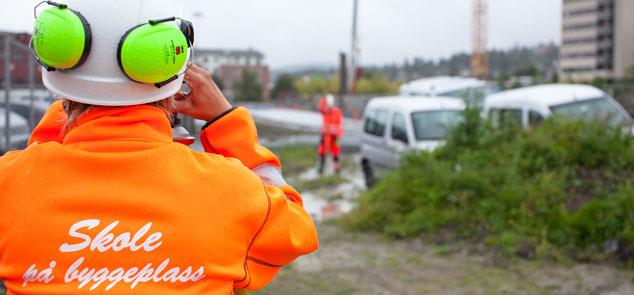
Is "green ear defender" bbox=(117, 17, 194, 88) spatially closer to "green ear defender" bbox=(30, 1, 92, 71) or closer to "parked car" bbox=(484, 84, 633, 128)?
"green ear defender" bbox=(30, 1, 92, 71)

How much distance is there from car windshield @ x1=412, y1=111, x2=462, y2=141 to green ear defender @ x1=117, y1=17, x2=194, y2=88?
10.7 meters

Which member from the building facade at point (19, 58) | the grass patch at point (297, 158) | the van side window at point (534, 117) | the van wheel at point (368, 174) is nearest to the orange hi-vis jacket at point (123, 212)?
the building facade at point (19, 58)

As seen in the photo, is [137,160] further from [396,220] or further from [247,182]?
[396,220]

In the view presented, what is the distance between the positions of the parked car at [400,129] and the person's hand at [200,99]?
10105 millimetres

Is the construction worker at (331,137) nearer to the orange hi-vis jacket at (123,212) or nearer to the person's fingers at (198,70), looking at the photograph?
the person's fingers at (198,70)

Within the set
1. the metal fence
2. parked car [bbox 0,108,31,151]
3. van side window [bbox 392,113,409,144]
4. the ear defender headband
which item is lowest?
van side window [bbox 392,113,409,144]

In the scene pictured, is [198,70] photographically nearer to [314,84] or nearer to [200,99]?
[200,99]

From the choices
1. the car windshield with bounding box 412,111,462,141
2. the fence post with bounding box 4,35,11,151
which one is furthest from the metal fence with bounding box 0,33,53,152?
the car windshield with bounding box 412,111,462,141

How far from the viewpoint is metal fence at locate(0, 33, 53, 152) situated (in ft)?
25.2

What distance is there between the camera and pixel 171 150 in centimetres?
174

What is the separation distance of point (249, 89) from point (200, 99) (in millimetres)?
42904

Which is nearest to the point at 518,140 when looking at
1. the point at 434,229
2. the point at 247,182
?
the point at 434,229

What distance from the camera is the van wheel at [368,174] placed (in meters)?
13.3

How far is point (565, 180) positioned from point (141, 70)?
7547 mm
